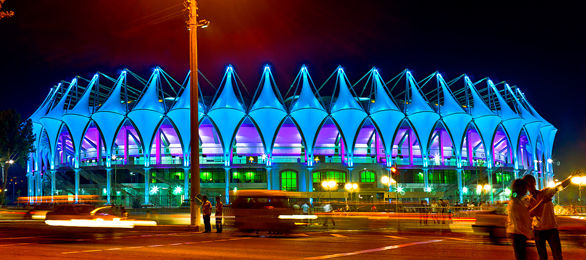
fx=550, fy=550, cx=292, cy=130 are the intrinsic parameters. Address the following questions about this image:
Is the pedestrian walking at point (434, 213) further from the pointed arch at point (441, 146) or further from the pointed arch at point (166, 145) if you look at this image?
the pointed arch at point (166, 145)

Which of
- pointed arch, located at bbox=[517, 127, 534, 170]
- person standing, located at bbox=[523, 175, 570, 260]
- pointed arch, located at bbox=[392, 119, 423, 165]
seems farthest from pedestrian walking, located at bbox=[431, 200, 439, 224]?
pointed arch, located at bbox=[517, 127, 534, 170]

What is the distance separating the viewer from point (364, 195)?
7331cm

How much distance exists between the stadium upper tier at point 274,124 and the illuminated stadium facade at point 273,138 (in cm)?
16

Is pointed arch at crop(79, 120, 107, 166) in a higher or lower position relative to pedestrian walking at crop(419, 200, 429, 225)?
higher

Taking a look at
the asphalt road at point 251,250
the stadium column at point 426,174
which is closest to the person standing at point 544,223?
the asphalt road at point 251,250

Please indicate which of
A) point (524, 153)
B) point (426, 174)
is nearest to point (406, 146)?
point (426, 174)

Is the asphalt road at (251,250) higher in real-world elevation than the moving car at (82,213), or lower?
lower

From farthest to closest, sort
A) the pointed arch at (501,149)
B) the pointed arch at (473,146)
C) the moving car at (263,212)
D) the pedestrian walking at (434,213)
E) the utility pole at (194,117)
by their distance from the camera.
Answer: the pointed arch at (501,149) → the pointed arch at (473,146) → the pedestrian walking at (434,213) → the utility pole at (194,117) → the moving car at (263,212)

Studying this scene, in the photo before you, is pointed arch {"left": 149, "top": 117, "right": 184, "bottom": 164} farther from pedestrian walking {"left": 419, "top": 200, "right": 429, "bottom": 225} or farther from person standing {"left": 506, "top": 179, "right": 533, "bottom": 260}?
person standing {"left": 506, "top": 179, "right": 533, "bottom": 260}

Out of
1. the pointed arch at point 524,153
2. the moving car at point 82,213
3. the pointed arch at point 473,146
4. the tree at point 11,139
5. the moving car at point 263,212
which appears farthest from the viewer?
the pointed arch at point 524,153

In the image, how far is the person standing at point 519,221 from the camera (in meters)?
7.57

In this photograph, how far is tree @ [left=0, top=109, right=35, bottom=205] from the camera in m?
63.7

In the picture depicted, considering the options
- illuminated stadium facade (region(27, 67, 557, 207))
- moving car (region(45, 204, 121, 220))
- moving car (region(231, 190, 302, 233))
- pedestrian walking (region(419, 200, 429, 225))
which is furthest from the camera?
illuminated stadium facade (region(27, 67, 557, 207))

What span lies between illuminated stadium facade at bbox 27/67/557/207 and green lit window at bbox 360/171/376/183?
5.9 inches
